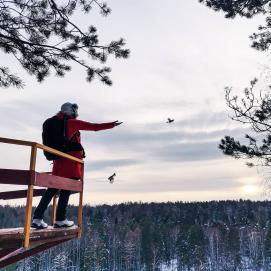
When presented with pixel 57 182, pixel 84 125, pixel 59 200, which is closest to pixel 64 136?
pixel 84 125

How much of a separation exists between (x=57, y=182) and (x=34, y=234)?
2.42 feet

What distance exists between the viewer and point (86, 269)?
251ft

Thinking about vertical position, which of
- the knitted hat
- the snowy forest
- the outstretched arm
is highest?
the knitted hat

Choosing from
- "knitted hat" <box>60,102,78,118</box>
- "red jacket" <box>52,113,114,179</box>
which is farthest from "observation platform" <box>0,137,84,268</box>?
"knitted hat" <box>60,102,78,118</box>

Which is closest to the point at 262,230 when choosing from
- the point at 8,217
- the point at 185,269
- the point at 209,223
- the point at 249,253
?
the point at 249,253

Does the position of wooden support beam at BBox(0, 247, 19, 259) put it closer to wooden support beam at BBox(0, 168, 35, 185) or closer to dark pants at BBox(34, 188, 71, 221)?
dark pants at BBox(34, 188, 71, 221)

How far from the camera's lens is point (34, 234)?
5.55 m

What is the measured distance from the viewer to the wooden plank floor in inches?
199

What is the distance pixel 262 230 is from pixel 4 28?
9808 cm

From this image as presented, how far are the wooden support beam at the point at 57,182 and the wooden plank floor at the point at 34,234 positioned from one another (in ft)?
1.90

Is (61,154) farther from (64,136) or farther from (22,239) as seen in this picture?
(22,239)

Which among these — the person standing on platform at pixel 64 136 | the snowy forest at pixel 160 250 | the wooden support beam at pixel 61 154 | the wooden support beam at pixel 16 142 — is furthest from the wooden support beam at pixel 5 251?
the snowy forest at pixel 160 250

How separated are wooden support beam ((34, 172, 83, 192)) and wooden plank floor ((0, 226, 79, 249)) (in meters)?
0.58

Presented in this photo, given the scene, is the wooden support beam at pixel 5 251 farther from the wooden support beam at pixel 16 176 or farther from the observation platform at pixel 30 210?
the wooden support beam at pixel 16 176
